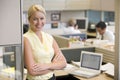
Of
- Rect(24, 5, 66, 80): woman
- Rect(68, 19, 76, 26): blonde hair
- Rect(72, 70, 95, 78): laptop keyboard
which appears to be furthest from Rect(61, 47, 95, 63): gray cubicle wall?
Rect(68, 19, 76, 26): blonde hair

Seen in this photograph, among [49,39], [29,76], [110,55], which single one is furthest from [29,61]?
[110,55]

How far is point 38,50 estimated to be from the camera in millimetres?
2020

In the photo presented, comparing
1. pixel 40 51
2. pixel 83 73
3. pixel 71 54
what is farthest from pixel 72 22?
pixel 40 51

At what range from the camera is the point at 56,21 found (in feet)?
22.6

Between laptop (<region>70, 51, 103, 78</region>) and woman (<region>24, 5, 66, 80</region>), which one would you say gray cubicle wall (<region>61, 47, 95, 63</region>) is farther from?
woman (<region>24, 5, 66, 80</region>)

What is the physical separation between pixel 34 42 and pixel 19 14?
1.68ft

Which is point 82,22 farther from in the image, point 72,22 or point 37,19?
point 37,19

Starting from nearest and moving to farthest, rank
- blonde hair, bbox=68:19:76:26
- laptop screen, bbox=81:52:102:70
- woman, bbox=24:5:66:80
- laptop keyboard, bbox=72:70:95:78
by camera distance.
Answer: woman, bbox=24:5:66:80 < laptop keyboard, bbox=72:70:95:78 < laptop screen, bbox=81:52:102:70 < blonde hair, bbox=68:19:76:26

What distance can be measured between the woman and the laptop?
2.22ft

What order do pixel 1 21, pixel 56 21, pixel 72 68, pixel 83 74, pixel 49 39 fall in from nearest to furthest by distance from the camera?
1. pixel 1 21
2. pixel 49 39
3. pixel 83 74
4. pixel 72 68
5. pixel 56 21

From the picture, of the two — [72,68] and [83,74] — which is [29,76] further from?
[72,68]

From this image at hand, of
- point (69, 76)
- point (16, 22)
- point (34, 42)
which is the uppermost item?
point (16, 22)

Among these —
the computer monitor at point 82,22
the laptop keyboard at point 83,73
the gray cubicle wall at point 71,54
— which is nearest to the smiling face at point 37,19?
the laptop keyboard at point 83,73

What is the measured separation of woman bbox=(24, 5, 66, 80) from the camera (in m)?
1.96
